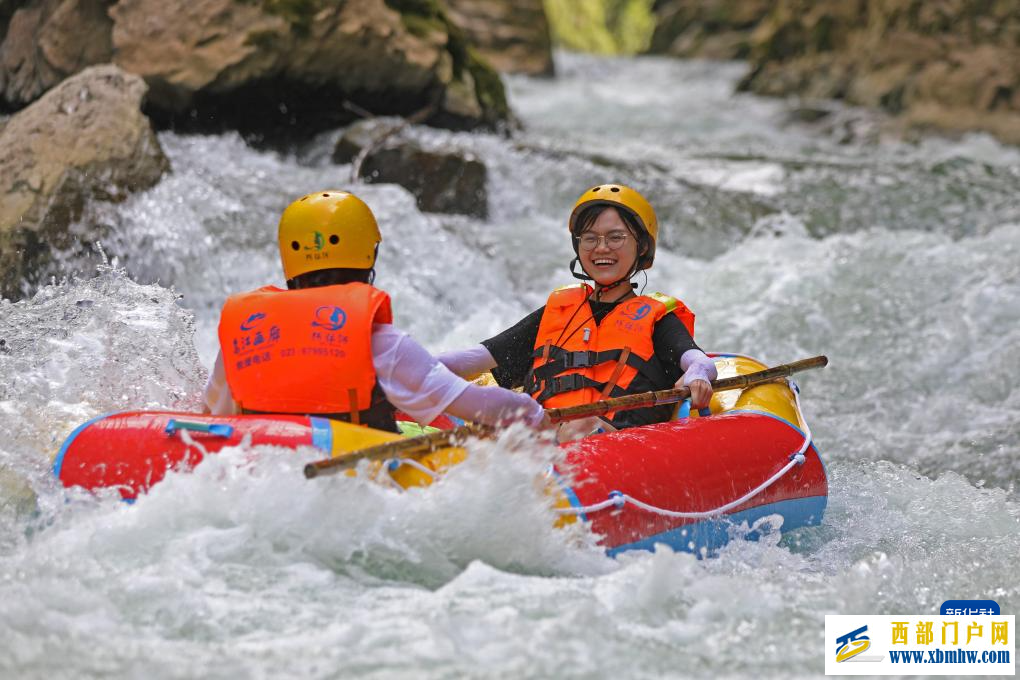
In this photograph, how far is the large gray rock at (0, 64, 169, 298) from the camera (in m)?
5.89

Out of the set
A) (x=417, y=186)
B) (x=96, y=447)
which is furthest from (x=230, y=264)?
(x=96, y=447)

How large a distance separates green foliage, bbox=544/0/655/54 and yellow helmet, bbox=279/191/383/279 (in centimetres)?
2059

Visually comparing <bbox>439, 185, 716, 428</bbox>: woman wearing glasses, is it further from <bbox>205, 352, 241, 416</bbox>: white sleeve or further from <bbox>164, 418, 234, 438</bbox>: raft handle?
<bbox>164, 418, 234, 438</bbox>: raft handle

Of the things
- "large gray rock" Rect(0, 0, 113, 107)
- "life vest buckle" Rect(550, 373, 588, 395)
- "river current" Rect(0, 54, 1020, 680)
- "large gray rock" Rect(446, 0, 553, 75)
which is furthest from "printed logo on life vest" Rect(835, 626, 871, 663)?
"large gray rock" Rect(446, 0, 553, 75)

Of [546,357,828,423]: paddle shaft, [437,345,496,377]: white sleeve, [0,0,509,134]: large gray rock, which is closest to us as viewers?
[546,357,828,423]: paddle shaft

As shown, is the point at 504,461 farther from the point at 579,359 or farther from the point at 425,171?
the point at 425,171

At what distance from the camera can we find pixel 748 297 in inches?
281

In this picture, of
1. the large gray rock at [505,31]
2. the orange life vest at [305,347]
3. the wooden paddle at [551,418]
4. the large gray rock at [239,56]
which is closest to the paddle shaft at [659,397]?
the wooden paddle at [551,418]

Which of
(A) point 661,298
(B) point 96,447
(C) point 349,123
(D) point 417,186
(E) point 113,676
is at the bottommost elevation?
(E) point 113,676

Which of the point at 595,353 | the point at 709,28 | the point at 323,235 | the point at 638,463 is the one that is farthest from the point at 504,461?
the point at 709,28

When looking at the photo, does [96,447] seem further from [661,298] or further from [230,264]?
[230,264]

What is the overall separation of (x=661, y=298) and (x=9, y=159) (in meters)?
3.96

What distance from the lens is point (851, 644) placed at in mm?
2936

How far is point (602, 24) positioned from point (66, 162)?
20944mm
